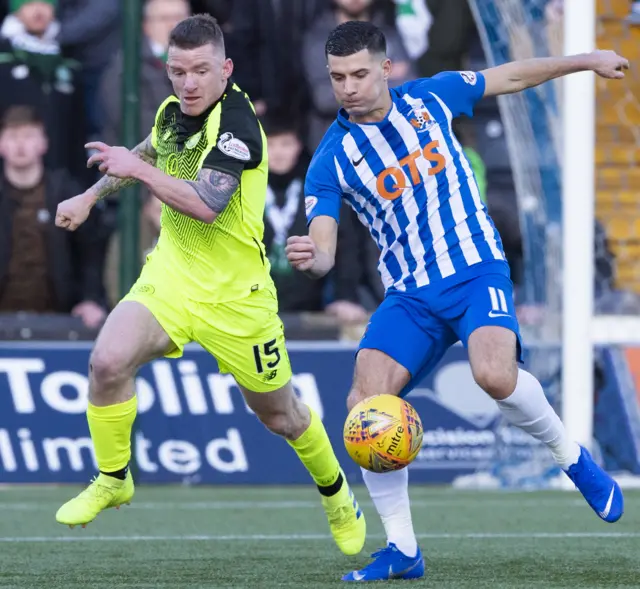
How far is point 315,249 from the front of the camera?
14.9 ft

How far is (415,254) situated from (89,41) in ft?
17.1

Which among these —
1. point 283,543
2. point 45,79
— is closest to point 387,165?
point 283,543

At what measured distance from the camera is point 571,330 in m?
8.98

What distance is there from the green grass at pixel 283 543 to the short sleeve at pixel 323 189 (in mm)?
1266

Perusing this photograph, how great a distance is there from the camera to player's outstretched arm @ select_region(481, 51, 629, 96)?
5.24m

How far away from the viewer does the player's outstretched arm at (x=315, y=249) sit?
14.5 feet

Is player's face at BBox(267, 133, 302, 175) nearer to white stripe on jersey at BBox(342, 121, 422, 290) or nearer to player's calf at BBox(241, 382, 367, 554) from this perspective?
player's calf at BBox(241, 382, 367, 554)

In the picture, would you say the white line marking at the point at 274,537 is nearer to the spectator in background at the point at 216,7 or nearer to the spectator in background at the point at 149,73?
the spectator in background at the point at 149,73

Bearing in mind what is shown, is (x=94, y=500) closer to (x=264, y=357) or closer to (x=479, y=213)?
(x=264, y=357)

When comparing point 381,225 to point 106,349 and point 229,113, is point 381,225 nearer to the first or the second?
point 229,113

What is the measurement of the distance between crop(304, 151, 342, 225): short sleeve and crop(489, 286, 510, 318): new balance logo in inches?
24.2

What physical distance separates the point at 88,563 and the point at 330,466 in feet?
3.36

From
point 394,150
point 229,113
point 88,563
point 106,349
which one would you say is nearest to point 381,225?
point 394,150

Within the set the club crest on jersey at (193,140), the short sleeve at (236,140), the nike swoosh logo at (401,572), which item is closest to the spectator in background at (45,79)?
the club crest on jersey at (193,140)
